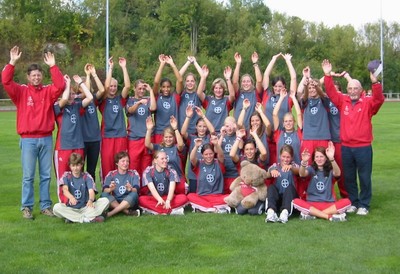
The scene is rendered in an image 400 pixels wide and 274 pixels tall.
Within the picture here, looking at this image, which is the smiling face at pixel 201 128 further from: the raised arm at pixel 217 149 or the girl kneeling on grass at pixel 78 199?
the girl kneeling on grass at pixel 78 199

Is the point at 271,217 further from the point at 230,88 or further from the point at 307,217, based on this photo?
the point at 230,88

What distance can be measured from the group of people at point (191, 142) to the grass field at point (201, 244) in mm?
296

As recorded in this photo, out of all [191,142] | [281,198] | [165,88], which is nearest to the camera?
[281,198]

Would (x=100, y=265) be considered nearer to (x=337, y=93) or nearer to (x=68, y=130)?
(x=68, y=130)

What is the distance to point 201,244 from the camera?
21.4ft

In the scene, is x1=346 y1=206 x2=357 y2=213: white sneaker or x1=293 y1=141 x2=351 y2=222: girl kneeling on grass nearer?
x1=293 y1=141 x2=351 y2=222: girl kneeling on grass

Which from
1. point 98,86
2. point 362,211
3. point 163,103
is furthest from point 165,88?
point 362,211

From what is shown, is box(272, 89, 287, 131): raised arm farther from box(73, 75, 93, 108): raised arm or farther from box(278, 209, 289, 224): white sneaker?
box(73, 75, 93, 108): raised arm

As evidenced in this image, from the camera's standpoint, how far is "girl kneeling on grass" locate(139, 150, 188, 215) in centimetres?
800

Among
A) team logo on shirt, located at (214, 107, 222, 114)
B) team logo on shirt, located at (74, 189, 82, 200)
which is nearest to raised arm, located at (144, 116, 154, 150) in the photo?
team logo on shirt, located at (214, 107, 222, 114)

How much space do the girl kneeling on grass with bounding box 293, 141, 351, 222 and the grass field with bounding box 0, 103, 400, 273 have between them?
0.64ft

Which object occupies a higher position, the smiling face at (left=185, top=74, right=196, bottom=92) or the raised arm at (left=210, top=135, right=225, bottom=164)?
the smiling face at (left=185, top=74, right=196, bottom=92)

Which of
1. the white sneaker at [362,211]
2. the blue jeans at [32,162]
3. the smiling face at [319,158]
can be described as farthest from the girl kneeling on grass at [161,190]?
the white sneaker at [362,211]

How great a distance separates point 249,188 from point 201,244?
1.66 metres
